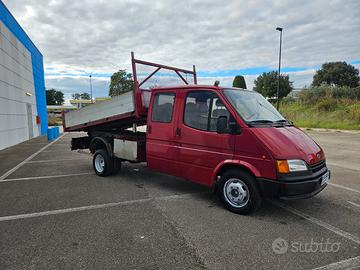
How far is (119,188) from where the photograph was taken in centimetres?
627

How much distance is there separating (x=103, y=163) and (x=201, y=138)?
11.0ft

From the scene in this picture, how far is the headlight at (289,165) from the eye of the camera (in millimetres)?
4211

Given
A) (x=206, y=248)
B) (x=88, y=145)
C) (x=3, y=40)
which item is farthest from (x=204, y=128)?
(x=3, y=40)

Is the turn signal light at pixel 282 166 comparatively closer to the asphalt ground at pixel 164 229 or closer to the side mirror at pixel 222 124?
the asphalt ground at pixel 164 229

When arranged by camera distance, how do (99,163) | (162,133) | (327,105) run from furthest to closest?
(327,105)
(99,163)
(162,133)

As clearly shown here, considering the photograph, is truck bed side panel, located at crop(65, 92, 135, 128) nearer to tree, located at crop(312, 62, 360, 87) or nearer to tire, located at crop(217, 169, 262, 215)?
tire, located at crop(217, 169, 262, 215)

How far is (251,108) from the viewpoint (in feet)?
16.5

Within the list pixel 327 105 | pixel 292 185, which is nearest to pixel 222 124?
pixel 292 185

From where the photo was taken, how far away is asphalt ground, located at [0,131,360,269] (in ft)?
10.7

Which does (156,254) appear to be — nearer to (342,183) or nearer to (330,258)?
(330,258)

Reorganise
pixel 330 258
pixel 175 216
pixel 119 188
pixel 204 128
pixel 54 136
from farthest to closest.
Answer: pixel 54 136 → pixel 119 188 → pixel 204 128 → pixel 175 216 → pixel 330 258

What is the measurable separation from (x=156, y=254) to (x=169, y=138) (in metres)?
2.63

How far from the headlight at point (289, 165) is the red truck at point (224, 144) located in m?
0.01

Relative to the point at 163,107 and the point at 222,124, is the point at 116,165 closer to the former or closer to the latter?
the point at 163,107
